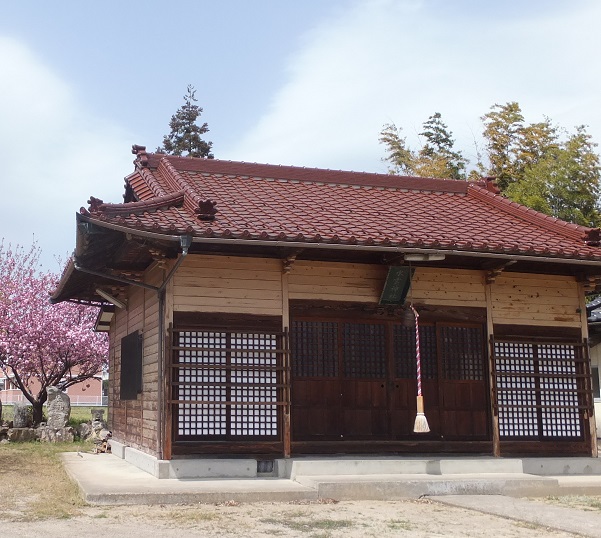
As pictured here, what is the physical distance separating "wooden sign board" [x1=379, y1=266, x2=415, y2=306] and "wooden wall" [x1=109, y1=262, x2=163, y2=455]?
3279 millimetres

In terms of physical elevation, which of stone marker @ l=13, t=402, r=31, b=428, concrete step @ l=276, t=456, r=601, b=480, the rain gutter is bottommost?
concrete step @ l=276, t=456, r=601, b=480

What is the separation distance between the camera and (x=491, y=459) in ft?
36.8

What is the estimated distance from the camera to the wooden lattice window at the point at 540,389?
11828 millimetres

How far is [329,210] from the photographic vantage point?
472 inches

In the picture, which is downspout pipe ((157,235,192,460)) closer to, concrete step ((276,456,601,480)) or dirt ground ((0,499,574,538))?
concrete step ((276,456,601,480))

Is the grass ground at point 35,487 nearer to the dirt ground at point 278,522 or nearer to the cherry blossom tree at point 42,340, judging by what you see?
the dirt ground at point 278,522

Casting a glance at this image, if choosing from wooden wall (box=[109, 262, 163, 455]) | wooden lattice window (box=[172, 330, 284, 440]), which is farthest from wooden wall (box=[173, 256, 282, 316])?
wooden wall (box=[109, 262, 163, 455])

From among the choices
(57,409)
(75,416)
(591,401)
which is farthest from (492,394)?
(75,416)

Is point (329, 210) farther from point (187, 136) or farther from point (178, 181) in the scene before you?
point (187, 136)

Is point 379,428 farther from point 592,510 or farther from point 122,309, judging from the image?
point 122,309

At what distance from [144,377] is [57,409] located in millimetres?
10463

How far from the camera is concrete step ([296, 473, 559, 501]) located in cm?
942

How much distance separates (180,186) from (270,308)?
2408 mm

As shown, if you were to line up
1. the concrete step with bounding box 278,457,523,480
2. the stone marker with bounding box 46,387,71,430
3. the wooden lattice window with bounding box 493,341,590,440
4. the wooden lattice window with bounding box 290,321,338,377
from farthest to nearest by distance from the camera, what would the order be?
the stone marker with bounding box 46,387,71,430, the wooden lattice window with bounding box 493,341,590,440, the wooden lattice window with bounding box 290,321,338,377, the concrete step with bounding box 278,457,523,480
